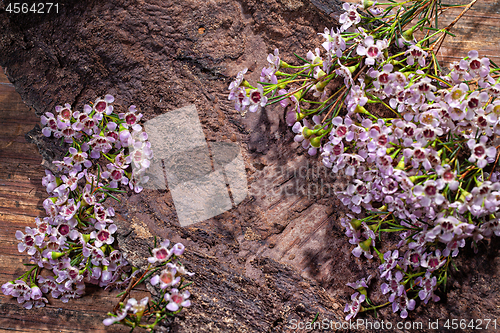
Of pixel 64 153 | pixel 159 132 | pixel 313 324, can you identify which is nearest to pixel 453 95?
pixel 313 324

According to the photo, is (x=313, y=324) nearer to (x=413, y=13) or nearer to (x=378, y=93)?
(x=378, y=93)

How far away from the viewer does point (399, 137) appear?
1.25 meters

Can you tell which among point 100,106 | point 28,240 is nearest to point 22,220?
point 28,240

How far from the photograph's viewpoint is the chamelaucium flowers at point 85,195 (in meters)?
1.44

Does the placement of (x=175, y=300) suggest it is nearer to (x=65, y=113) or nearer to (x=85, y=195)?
(x=85, y=195)

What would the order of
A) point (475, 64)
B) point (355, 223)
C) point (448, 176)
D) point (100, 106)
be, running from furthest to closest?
point (100, 106) → point (355, 223) → point (475, 64) → point (448, 176)

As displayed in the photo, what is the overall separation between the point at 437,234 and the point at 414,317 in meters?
0.42

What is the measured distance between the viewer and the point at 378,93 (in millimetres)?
1356

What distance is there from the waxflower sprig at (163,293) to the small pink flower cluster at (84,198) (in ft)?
0.81

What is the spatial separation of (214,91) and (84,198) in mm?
719

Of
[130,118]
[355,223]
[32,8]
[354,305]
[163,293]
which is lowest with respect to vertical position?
[354,305]

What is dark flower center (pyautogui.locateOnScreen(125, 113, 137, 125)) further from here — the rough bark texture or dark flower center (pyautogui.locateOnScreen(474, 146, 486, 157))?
dark flower center (pyautogui.locateOnScreen(474, 146, 486, 157))

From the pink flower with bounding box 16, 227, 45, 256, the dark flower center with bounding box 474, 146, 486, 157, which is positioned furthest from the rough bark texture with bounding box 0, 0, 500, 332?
the dark flower center with bounding box 474, 146, 486, 157

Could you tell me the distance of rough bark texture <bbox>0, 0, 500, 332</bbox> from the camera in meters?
1.42
